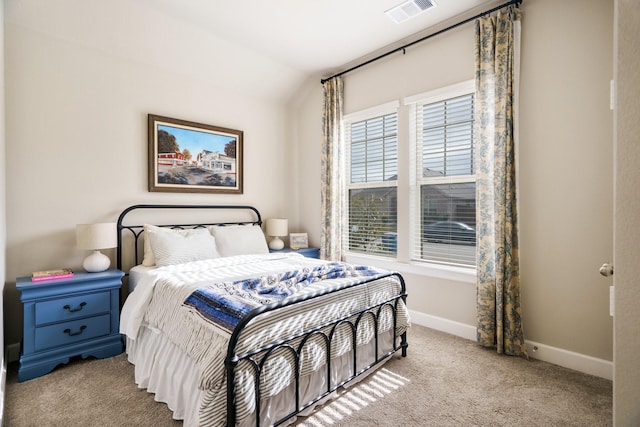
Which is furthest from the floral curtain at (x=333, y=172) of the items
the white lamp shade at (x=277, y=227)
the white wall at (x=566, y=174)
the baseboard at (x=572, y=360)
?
the baseboard at (x=572, y=360)

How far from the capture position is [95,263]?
270 cm

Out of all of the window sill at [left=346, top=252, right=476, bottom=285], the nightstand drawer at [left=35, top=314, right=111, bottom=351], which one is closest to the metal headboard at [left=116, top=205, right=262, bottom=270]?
the nightstand drawer at [left=35, top=314, right=111, bottom=351]

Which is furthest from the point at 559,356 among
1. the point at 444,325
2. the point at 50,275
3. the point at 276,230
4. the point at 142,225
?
the point at 50,275

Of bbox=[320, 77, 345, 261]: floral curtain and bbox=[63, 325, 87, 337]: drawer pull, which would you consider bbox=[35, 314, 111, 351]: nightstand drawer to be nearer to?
bbox=[63, 325, 87, 337]: drawer pull

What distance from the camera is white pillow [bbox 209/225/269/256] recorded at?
3418 mm

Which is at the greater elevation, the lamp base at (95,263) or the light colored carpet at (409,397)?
the lamp base at (95,263)

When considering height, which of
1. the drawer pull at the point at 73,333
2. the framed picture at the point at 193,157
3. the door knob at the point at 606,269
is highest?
the framed picture at the point at 193,157

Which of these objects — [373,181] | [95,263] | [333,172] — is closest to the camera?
[95,263]

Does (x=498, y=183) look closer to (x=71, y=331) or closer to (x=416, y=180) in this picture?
(x=416, y=180)

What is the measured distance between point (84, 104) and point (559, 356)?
4519mm

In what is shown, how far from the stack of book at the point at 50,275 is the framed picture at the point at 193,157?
107cm

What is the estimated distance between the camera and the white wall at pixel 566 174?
2.28 meters

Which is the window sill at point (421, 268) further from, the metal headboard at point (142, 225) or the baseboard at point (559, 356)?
the metal headboard at point (142, 225)

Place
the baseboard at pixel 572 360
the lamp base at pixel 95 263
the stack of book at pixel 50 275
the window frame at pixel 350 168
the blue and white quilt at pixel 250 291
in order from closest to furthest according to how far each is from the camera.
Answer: the blue and white quilt at pixel 250 291
the baseboard at pixel 572 360
the stack of book at pixel 50 275
the lamp base at pixel 95 263
the window frame at pixel 350 168
